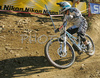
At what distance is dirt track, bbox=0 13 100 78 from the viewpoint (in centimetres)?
341

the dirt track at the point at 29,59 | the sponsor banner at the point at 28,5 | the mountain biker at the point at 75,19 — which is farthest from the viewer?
the sponsor banner at the point at 28,5

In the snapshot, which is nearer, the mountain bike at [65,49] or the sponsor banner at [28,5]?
the mountain bike at [65,49]

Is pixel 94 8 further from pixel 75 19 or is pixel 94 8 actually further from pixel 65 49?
pixel 65 49

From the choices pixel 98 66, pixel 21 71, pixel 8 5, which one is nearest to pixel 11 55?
pixel 21 71

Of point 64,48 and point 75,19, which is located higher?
point 75,19

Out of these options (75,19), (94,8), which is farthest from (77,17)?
(94,8)

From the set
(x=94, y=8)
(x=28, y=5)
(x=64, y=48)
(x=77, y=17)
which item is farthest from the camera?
(x=94, y=8)

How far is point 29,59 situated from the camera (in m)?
4.10

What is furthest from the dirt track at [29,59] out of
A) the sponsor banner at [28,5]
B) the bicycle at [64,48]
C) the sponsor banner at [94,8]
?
the sponsor banner at [94,8]

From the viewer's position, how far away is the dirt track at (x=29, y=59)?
3.41 meters

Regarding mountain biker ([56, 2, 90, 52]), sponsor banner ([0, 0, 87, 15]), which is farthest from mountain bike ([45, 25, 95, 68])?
sponsor banner ([0, 0, 87, 15])

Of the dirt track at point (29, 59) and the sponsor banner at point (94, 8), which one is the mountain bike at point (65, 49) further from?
the sponsor banner at point (94, 8)

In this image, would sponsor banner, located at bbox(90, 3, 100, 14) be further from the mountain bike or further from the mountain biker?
the mountain bike

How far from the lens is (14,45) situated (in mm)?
4758
